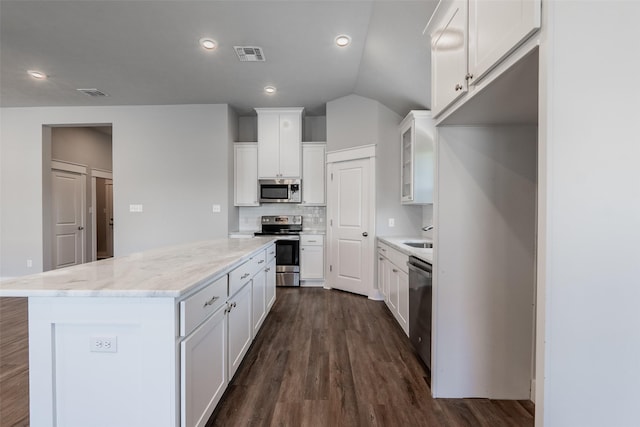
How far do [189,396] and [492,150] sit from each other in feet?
7.04

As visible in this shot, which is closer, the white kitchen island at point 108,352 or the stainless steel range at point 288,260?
the white kitchen island at point 108,352

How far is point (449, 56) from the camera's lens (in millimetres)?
1564

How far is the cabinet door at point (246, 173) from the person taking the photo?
4.81 m

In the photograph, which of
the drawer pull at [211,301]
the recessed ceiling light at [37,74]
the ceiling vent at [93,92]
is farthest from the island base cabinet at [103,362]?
the ceiling vent at [93,92]

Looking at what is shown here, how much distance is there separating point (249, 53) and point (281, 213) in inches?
104

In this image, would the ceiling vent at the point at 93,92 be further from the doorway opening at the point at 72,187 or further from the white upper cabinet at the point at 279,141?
the white upper cabinet at the point at 279,141

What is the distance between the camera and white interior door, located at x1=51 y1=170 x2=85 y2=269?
5227mm

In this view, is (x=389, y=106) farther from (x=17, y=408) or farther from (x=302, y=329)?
(x=17, y=408)

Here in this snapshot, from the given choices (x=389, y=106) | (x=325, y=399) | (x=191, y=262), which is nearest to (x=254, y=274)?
(x=191, y=262)

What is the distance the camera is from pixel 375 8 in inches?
94.6

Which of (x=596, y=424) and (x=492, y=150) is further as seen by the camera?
(x=492, y=150)

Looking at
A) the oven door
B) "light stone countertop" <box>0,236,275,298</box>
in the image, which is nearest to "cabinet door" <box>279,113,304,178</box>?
the oven door

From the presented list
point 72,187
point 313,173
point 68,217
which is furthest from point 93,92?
point 313,173

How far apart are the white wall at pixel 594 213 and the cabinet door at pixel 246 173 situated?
4.37m
